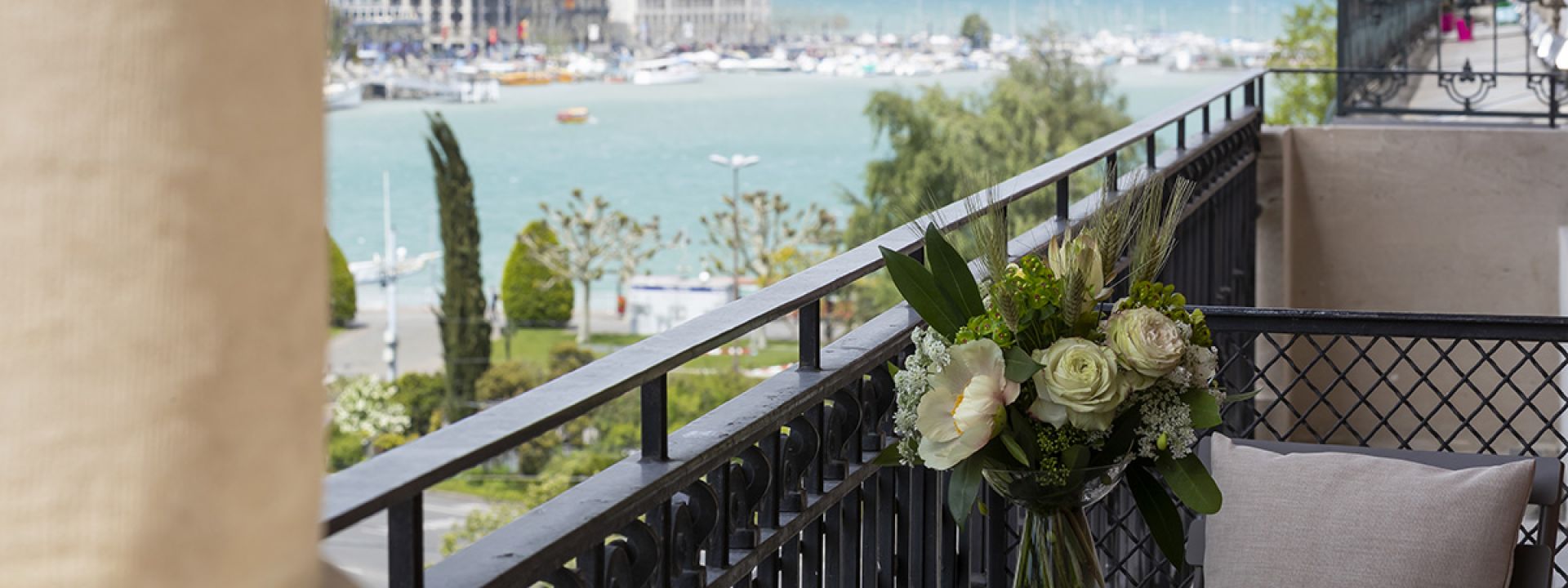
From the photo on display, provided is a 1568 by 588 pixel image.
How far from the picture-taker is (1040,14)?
63.9m

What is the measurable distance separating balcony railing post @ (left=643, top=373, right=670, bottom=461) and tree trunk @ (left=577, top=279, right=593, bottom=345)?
4224 cm

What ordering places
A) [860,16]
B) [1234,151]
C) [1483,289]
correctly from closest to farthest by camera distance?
[1234,151] < [1483,289] < [860,16]

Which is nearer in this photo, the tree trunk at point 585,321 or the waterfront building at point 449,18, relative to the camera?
the tree trunk at point 585,321

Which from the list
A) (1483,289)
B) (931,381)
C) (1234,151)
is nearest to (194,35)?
(931,381)

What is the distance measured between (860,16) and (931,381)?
6750cm

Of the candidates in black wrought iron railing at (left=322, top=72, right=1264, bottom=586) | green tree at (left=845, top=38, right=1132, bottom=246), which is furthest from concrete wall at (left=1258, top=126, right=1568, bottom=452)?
green tree at (left=845, top=38, right=1132, bottom=246)

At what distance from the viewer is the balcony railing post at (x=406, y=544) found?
3.11 ft

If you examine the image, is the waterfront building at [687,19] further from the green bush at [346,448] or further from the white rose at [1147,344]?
the white rose at [1147,344]

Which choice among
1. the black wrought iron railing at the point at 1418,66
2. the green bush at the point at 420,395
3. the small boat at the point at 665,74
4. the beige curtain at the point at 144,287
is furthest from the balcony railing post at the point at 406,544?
the small boat at the point at 665,74

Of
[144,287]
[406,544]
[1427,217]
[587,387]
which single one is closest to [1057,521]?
[587,387]

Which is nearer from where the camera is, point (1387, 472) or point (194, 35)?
point (194, 35)

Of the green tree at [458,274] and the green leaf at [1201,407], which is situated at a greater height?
the green leaf at [1201,407]

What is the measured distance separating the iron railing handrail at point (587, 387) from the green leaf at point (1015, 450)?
25 centimetres

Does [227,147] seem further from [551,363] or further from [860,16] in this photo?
[860,16]
